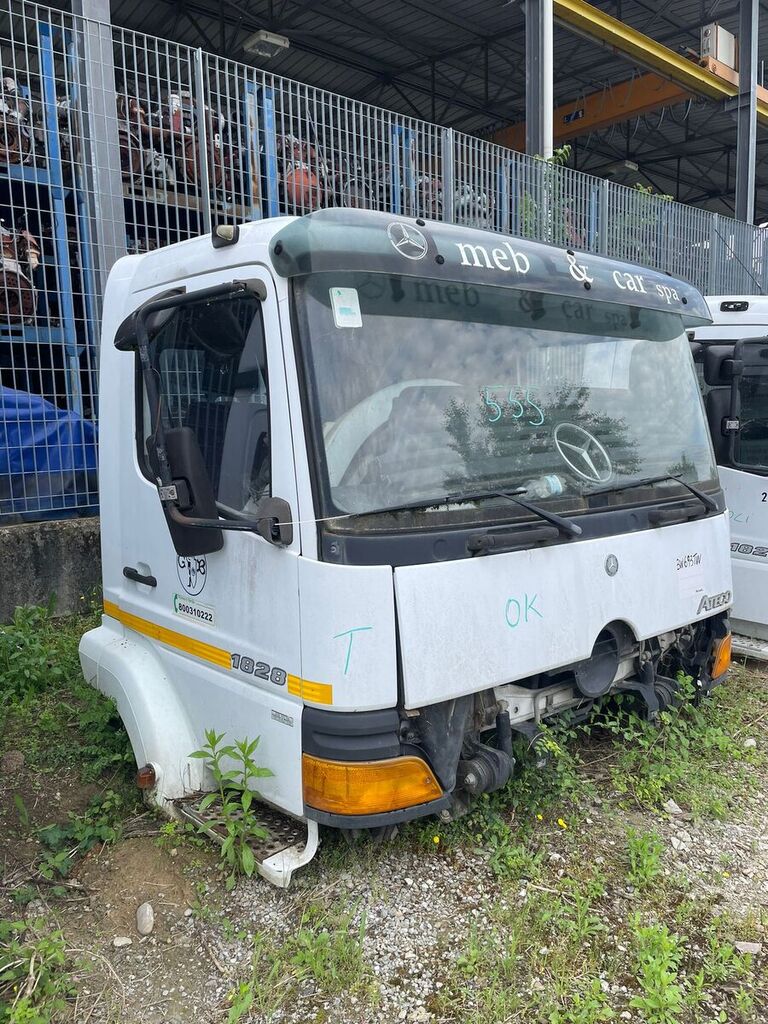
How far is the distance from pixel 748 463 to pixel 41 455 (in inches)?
179

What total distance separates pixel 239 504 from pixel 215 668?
2.05 feet

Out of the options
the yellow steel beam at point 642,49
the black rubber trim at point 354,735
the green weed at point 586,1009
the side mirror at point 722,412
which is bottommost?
the green weed at point 586,1009

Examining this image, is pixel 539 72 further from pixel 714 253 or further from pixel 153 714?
pixel 153 714

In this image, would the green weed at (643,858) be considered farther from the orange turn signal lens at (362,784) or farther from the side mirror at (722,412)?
the side mirror at (722,412)

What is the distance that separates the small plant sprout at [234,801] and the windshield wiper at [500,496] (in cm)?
93

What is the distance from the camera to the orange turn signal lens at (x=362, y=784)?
2430 mm

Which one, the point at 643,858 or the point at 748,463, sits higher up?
the point at 748,463

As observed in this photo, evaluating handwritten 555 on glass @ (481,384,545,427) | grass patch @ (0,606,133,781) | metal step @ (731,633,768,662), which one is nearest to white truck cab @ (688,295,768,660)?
metal step @ (731,633,768,662)

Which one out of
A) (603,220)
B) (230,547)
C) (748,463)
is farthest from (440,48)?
(230,547)

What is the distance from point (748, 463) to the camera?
16.7 ft

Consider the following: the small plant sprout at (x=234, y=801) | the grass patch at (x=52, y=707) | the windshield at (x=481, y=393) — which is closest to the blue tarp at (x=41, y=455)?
the grass patch at (x=52, y=707)

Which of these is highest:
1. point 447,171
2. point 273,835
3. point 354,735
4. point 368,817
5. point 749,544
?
point 447,171

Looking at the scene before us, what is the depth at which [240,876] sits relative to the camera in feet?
9.21

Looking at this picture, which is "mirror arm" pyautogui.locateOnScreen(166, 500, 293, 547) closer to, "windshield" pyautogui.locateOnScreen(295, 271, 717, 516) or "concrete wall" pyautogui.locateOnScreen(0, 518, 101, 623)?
"windshield" pyautogui.locateOnScreen(295, 271, 717, 516)
